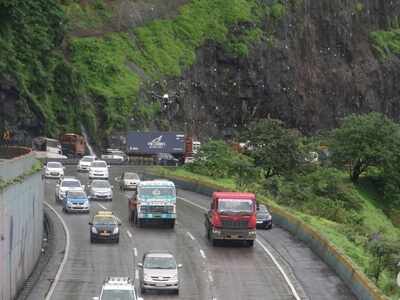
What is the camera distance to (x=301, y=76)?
456 ft

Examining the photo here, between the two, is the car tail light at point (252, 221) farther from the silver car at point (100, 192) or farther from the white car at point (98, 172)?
the white car at point (98, 172)

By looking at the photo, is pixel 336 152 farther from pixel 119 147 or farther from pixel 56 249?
pixel 56 249

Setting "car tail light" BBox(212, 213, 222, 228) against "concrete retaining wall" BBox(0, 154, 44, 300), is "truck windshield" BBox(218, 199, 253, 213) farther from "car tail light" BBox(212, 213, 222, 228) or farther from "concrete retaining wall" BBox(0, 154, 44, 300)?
"concrete retaining wall" BBox(0, 154, 44, 300)

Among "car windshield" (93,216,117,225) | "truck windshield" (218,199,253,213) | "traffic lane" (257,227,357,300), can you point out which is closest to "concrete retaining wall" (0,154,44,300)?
"car windshield" (93,216,117,225)

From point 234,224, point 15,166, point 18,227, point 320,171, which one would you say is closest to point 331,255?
point 234,224

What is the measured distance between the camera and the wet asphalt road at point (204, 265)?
1501 inches

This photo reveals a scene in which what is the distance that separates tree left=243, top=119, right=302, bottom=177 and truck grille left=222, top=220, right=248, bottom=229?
42.0 m

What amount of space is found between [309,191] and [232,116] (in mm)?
51779

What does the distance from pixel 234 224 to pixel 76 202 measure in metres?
14.9

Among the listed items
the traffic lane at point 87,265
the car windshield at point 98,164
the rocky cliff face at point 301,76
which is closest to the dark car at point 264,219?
the traffic lane at point 87,265

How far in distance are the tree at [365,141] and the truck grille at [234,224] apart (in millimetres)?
50670

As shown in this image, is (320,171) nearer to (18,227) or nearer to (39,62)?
(39,62)

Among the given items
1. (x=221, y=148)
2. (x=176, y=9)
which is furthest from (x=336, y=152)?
(x=176, y=9)

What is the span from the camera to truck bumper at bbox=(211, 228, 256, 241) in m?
46.3
